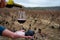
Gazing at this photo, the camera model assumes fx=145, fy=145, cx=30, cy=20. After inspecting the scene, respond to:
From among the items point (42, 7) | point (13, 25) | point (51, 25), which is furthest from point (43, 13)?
point (13, 25)

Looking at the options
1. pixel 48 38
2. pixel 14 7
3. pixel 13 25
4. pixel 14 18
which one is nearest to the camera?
pixel 48 38

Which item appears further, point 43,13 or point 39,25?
point 43,13

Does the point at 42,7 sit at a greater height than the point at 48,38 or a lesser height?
greater

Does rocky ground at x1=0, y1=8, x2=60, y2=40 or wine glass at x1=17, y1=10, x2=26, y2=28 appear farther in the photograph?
wine glass at x1=17, y1=10, x2=26, y2=28

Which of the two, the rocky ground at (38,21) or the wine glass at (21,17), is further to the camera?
the wine glass at (21,17)

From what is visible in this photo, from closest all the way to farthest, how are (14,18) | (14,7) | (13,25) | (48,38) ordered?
(48,38)
(13,25)
(14,18)
(14,7)

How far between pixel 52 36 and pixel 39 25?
0.18 meters

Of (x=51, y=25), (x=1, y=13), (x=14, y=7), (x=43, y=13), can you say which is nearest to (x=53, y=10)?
(x=43, y=13)

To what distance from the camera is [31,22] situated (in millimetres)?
1135

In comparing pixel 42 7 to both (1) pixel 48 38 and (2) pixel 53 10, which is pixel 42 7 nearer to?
(2) pixel 53 10

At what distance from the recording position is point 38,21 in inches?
46.0

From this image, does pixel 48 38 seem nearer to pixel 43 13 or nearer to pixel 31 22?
pixel 31 22

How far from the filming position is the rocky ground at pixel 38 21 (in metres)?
1.02

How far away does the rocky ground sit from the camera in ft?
3.34
